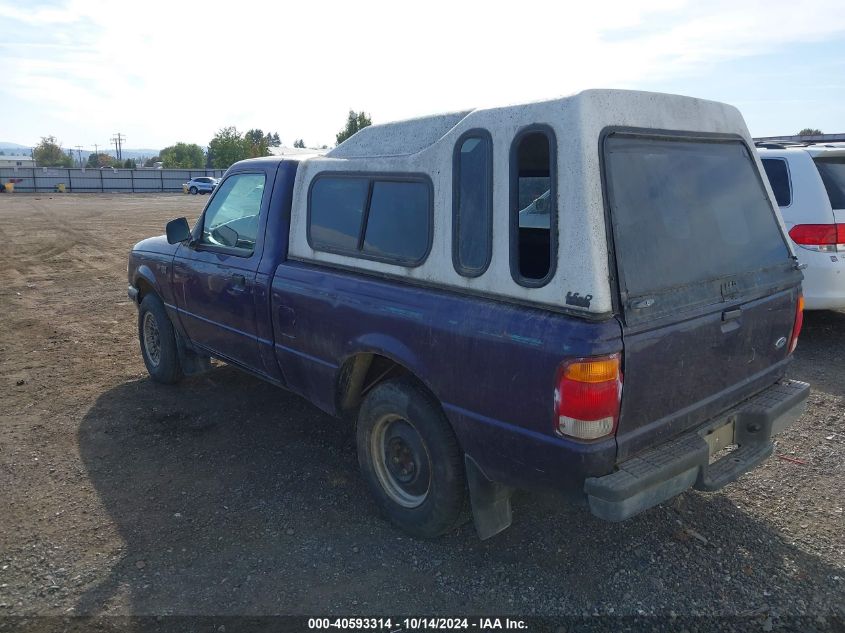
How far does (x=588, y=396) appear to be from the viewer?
2512 millimetres

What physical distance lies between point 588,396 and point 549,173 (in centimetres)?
107

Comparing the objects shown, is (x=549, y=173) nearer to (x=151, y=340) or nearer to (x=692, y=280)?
(x=692, y=280)

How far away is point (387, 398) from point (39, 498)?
2310 mm

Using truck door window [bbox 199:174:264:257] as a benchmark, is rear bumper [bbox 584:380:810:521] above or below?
below

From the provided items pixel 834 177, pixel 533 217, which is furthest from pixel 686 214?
pixel 834 177

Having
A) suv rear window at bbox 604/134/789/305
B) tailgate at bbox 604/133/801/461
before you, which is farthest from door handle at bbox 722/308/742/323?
suv rear window at bbox 604/134/789/305

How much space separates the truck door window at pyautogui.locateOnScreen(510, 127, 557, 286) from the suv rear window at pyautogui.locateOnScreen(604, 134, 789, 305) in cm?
25

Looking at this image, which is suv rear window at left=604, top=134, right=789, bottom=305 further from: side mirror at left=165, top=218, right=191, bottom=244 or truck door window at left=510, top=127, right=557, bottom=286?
side mirror at left=165, top=218, right=191, bottom=244

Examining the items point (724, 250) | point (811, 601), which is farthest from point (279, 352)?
point (811, 601)

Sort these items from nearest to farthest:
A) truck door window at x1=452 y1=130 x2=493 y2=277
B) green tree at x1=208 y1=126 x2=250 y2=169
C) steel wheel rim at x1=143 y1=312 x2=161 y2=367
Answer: truck door window at x1=452 y1=130 x2=493 y2=277 → steel wheel rim at x1=143 y1=312 x2=161 y2=367 → green tree at x1=208 y1=126 x2=250 y2=169

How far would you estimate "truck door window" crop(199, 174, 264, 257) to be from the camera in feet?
14.5

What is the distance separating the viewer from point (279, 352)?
4137 mm

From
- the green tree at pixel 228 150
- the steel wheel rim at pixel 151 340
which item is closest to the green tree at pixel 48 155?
the green tree at pixel 228 150

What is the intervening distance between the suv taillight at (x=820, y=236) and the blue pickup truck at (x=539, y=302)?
295 cm
